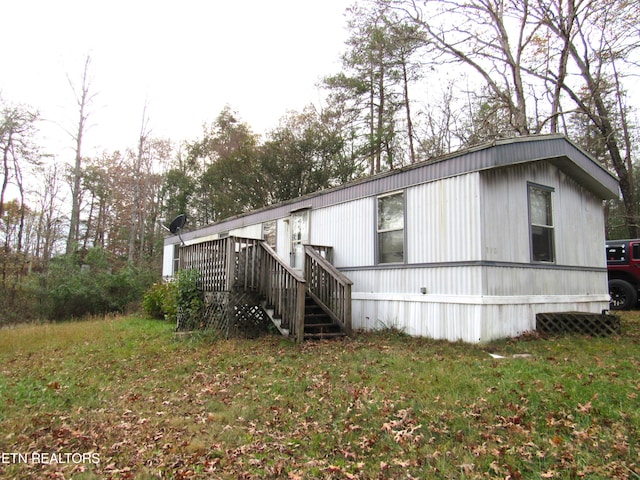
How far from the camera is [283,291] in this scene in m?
7.52

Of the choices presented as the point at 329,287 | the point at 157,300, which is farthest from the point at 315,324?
the point at 157,300

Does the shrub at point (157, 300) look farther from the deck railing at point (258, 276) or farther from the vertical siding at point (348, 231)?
the vertical siding at point (348, 231)

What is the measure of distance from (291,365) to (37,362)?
409 cm

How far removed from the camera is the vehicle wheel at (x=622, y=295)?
1110 centimetres

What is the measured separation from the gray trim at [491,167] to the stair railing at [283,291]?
2492 millimetres

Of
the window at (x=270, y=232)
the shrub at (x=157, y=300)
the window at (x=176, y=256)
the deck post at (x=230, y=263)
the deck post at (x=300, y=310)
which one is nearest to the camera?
the deck post at (x=300, y=310)

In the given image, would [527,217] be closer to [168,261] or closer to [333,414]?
[333,414]

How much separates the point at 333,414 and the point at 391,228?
488 cm

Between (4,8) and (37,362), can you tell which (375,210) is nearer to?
(37,362)

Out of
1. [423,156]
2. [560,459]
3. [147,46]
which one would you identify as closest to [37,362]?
[560,459]

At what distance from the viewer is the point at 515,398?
380 centimetres

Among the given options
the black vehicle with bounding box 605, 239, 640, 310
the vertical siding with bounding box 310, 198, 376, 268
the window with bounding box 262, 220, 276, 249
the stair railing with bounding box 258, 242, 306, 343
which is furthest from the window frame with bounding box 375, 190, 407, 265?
the black vehicle with bounding box 605, 239, 640, 310

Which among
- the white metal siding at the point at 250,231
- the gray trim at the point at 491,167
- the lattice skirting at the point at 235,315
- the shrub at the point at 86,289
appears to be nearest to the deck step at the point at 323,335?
the lattice skirting at the point at 235,315

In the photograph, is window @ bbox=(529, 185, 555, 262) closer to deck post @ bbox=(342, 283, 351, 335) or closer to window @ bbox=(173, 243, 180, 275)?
deck post @ bbox=(342, 283, 351, 335)
